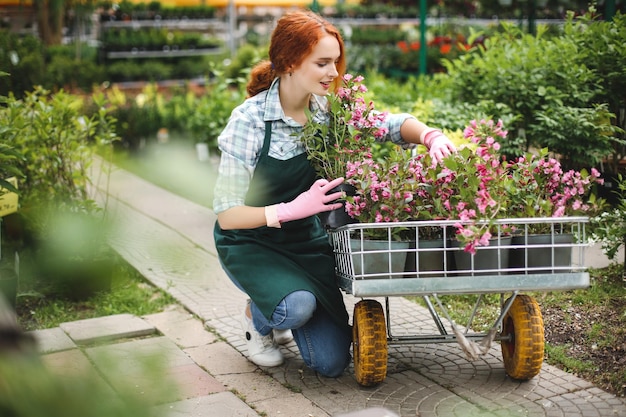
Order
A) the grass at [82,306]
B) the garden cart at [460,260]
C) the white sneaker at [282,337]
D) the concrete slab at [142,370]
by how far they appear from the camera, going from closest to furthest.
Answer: the concrete slab at [142,370] < the garden cart at [460,260] < the white sneaker at [282,337] < the grass at [82,306]

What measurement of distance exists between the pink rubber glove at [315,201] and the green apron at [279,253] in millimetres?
301

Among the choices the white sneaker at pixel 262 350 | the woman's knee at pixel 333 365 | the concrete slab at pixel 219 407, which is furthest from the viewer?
the white sneaker at pixel 262 350

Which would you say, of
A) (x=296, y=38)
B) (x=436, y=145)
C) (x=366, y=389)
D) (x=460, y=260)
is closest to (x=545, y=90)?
(x=436, y=145)

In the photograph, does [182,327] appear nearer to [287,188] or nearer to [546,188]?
[287,188]

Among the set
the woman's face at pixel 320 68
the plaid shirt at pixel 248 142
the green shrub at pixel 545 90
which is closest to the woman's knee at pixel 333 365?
the plaid shirt at pixel 248 142

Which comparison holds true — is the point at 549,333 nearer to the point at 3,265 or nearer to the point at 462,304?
the point at 462,304

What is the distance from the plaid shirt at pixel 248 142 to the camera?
9.77 ft

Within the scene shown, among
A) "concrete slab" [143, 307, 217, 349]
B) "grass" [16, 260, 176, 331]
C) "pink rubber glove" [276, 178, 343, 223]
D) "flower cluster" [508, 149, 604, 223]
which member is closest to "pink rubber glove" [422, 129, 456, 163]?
"flower cluster" [508, 149, 604, 223]

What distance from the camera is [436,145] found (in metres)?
2.98

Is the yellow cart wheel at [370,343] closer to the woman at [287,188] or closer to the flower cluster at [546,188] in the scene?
the woman at [287,188]

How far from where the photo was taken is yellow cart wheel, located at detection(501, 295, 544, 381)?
9.52ft

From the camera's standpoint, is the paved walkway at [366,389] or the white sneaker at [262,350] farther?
the white sneaker at [262,350]

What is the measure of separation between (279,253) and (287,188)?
10.3 inches

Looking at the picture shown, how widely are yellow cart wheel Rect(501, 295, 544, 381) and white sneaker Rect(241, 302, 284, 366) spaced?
37.8 inches
